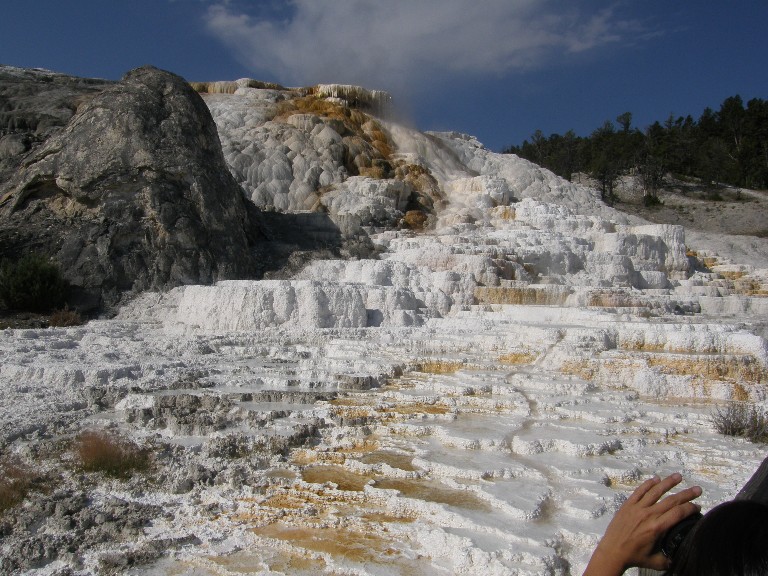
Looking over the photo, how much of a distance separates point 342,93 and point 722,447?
17.3 meters

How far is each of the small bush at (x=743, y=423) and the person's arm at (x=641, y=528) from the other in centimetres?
403

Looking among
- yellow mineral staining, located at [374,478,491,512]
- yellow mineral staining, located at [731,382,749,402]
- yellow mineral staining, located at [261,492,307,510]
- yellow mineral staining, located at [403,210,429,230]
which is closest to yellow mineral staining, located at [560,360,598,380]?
yellow mineral staining, located at [731,382,749,402]

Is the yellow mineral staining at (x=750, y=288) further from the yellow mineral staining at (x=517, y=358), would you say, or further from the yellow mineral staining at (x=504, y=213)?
the yellow mineral staining at (x=517, y=358)

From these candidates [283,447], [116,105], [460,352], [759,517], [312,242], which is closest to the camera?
[759,517]

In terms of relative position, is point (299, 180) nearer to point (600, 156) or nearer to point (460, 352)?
point (460, 352)

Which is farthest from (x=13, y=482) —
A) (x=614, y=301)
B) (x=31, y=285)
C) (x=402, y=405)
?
(x=614, y=301)

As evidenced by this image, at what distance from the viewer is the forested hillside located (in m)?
28.4

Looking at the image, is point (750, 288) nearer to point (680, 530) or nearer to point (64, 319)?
point (64, 319)

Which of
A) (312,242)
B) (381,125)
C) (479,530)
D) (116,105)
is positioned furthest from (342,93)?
(479,530)

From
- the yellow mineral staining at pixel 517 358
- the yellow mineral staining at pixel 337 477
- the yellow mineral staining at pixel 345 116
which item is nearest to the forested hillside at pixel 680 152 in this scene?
the yellow mineral staining at pixel 345 116

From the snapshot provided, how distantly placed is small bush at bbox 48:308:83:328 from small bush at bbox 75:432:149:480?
4933 mm

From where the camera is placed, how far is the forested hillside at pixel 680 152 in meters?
28.4

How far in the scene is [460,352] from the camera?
6758 mm

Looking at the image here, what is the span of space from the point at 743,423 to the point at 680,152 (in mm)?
29248
